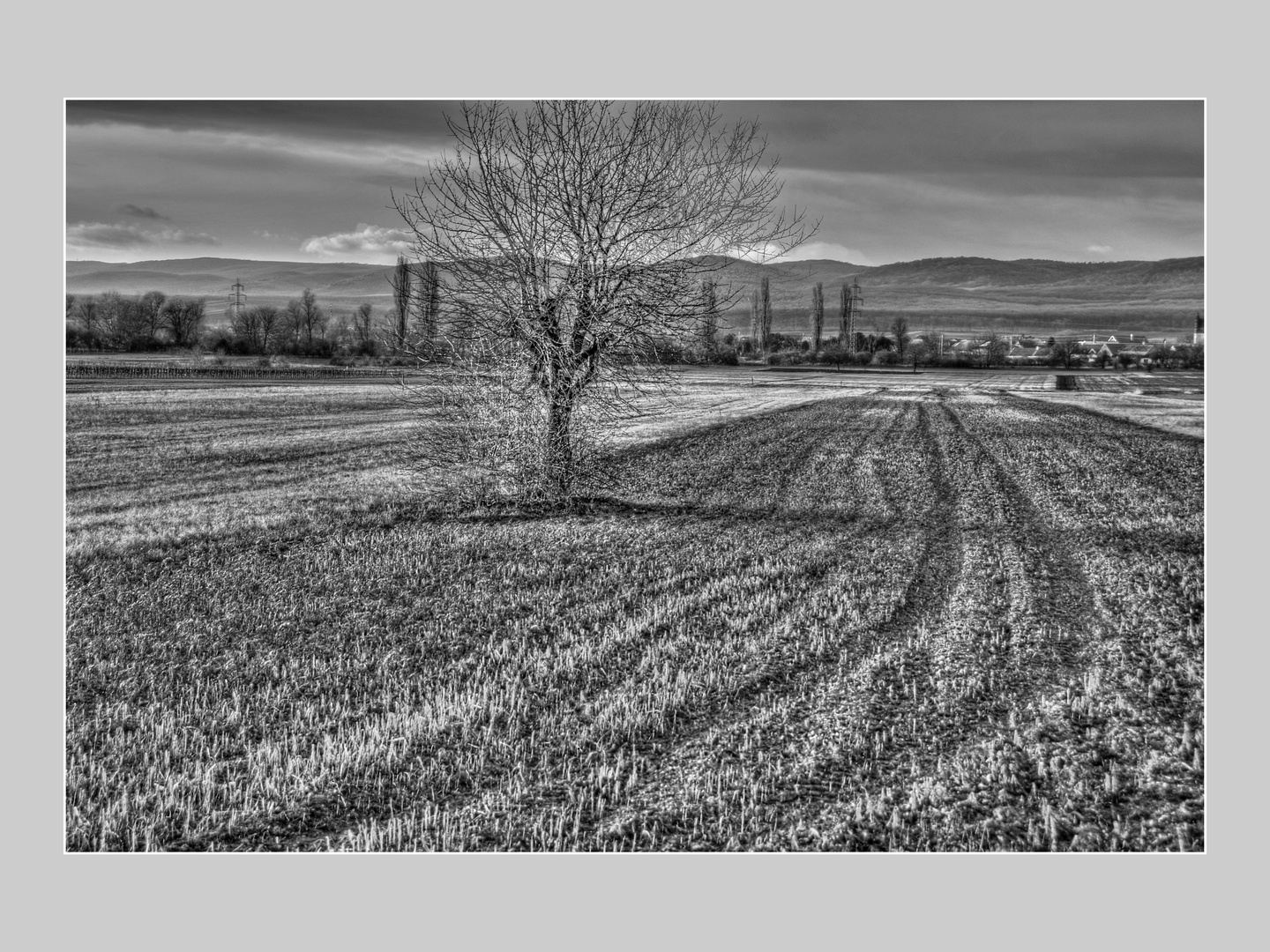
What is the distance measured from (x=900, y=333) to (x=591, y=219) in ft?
159

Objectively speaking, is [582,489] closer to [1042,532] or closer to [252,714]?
[1042,532]

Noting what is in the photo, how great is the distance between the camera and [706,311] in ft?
47.5

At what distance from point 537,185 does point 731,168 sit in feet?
10.3

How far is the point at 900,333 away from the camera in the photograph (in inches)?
2307

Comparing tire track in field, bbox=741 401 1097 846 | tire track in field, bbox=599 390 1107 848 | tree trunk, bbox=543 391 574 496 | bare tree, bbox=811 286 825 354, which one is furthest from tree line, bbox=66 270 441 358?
bare tree, bbox=811 286 825 354

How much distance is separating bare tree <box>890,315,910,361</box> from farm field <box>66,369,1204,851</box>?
3933 centimetres

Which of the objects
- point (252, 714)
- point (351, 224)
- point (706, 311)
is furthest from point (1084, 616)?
point (351, 224)

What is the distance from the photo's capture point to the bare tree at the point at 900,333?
5573 cm

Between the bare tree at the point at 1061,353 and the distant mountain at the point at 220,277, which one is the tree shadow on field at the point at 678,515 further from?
the bare tree at the point at 1061,353

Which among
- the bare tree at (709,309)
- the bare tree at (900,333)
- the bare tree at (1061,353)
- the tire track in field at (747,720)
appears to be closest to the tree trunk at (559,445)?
the bare tree at (709,309)

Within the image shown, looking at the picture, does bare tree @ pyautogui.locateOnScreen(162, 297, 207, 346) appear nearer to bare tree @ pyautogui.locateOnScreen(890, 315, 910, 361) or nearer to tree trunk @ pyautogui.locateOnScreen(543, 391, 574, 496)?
Result: tree trunk @ pyautogui.locateOnScreen(543, 391, 574, 496)

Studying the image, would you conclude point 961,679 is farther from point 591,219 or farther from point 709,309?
point 591,219

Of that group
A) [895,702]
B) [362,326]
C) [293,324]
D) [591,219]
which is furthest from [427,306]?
[293,324]

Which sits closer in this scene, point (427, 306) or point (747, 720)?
point (747, 720)
